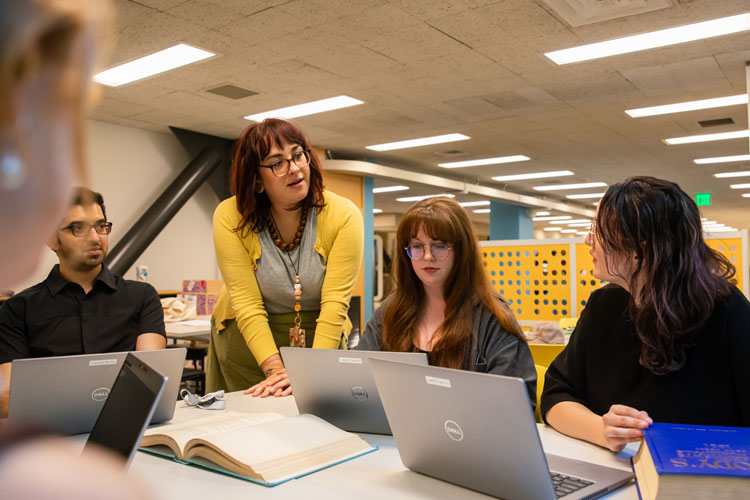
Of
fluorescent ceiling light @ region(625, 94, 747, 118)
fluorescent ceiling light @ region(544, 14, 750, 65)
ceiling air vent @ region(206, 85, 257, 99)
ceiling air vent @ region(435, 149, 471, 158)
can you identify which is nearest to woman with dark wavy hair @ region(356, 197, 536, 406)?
fluorescent ceiling light @ region(544, 14, 750, 65)

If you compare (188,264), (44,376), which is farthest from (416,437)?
(188,264)

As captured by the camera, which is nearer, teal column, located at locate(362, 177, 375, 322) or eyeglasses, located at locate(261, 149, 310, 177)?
eyeglasses, located at locate(261, 149, 310, 177)

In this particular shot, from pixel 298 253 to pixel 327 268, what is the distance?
118 mm

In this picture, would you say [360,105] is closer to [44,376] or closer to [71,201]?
[44,376]

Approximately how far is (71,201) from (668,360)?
53.7 inches

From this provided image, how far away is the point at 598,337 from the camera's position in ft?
4.91

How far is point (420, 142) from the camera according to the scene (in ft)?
26.4

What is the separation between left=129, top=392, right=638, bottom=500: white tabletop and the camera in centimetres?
102

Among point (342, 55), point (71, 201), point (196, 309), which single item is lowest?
point (196, 309)

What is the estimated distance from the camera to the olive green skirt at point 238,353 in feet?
6.80

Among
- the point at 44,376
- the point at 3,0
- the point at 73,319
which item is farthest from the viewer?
the point at 73,319

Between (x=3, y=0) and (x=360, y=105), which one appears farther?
(x=360, y=105)

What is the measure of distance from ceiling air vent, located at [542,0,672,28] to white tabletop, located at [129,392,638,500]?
329cm

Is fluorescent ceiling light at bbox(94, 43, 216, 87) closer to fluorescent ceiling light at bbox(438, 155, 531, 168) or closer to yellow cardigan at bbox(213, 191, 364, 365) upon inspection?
yellow cardigan at bbox(213, 191, 364, 365)
